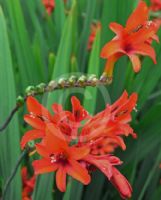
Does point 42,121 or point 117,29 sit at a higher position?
point 117,29

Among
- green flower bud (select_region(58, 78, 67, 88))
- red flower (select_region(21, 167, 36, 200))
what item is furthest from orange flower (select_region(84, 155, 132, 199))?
red flower (select_region(21, 167, 36, 200))

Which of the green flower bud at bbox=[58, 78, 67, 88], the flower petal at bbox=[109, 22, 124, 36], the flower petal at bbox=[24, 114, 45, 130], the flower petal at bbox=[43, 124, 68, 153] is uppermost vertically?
the flower petal at bbox=[109, 22, 124, 36]

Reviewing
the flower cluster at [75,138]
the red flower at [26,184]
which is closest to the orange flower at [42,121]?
the flower cluster at [75,138]

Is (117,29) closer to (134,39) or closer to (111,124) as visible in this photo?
(134,39)

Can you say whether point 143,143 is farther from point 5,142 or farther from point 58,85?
point 58,85

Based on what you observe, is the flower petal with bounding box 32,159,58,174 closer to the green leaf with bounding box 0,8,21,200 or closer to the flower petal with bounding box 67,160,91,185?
the flower petal with bounding box 67,160,91,185

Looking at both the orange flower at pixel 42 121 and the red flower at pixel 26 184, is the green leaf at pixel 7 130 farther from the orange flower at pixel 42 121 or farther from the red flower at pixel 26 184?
the orange flower at pixel 42 121

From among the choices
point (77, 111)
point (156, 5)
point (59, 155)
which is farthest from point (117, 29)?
point (156, 5)
